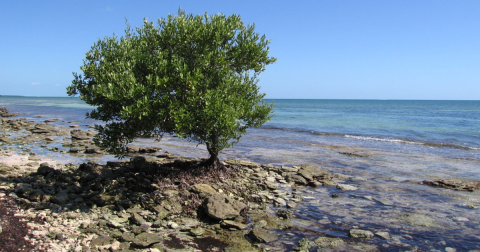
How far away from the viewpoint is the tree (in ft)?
43.8

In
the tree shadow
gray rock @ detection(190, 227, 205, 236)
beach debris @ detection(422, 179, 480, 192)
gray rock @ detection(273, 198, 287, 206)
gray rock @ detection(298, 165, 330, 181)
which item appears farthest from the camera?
gray rock @ detection(298, 165, 330, 181)

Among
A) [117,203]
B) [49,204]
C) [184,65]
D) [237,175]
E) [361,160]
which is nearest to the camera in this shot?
[49,204]

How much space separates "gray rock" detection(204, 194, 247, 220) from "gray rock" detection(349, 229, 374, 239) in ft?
13.4

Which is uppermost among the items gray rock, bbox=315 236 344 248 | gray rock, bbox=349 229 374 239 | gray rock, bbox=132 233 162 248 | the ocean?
gray rock, bbox=132 233 162 248

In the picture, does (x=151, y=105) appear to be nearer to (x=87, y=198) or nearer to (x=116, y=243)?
(x=87, y=198)

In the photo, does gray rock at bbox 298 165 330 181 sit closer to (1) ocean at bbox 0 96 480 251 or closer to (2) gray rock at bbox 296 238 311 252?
(1) ocean at bbox 0 96 480 251

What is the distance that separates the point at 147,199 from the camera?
44.2 ft

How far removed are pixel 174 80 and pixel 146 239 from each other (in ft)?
22.0

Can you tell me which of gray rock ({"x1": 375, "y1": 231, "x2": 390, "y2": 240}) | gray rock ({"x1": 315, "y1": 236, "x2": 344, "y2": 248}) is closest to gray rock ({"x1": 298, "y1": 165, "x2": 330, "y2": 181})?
gray rock ({"x1": 375, "y1": 231, "x2": 390, "y2": 240})

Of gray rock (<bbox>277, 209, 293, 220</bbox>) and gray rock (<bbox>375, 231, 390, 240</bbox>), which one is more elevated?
gray rock (<bbox>277, 209, 293, 220</bbox>)

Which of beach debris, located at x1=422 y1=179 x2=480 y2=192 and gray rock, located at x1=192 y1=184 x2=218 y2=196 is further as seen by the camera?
beach debris, located at x1=422 y1=179 x2=480 y2=192

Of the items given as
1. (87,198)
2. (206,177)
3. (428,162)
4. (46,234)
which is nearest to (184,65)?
(206,177)

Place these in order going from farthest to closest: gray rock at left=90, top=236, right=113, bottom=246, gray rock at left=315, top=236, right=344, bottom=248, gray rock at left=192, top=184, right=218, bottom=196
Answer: gray rock at left=192, top=184, right=218, bottom=196
gray rock at left=315, top=236, right=344, bottom=248
gray rock at left=90, top=236, right=113, bottom=246

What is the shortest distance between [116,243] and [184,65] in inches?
288
